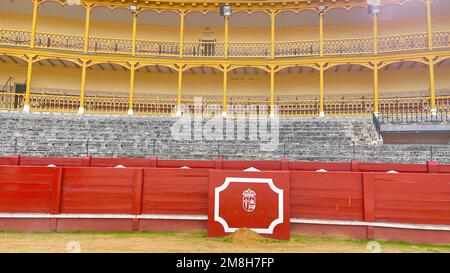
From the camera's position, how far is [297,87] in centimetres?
2233

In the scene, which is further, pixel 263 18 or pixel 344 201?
pixel 263 18

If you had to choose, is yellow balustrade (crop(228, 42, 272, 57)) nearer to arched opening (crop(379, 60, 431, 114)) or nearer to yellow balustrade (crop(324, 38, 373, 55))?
yellow balustrade (crop(324, 38, 373, 55))

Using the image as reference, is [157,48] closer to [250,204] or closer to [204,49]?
[204,49]

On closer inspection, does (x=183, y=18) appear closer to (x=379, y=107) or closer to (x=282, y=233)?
(x=379, y=107)

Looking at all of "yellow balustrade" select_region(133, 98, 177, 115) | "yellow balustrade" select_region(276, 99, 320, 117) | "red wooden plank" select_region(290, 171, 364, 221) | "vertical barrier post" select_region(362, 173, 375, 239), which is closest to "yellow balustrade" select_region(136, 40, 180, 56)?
"yellow balustrade" select_region(133, 98, 177, 115)

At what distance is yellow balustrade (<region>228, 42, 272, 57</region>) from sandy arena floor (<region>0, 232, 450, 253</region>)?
15.9 meters

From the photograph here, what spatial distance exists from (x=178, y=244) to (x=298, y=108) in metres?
15.8

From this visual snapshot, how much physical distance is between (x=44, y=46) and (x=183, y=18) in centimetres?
793

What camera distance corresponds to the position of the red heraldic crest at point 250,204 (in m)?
7.55

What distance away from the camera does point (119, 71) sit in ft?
74.3

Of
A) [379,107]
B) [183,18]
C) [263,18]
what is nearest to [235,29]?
[263,18]

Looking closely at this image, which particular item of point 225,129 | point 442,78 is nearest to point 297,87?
point 225,129

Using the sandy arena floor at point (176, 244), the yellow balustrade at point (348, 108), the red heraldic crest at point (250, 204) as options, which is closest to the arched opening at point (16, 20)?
the sandy arena floor at point (176, 244)

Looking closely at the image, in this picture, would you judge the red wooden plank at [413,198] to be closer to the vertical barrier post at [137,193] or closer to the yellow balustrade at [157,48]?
the vertical barrier post at [137,193]
